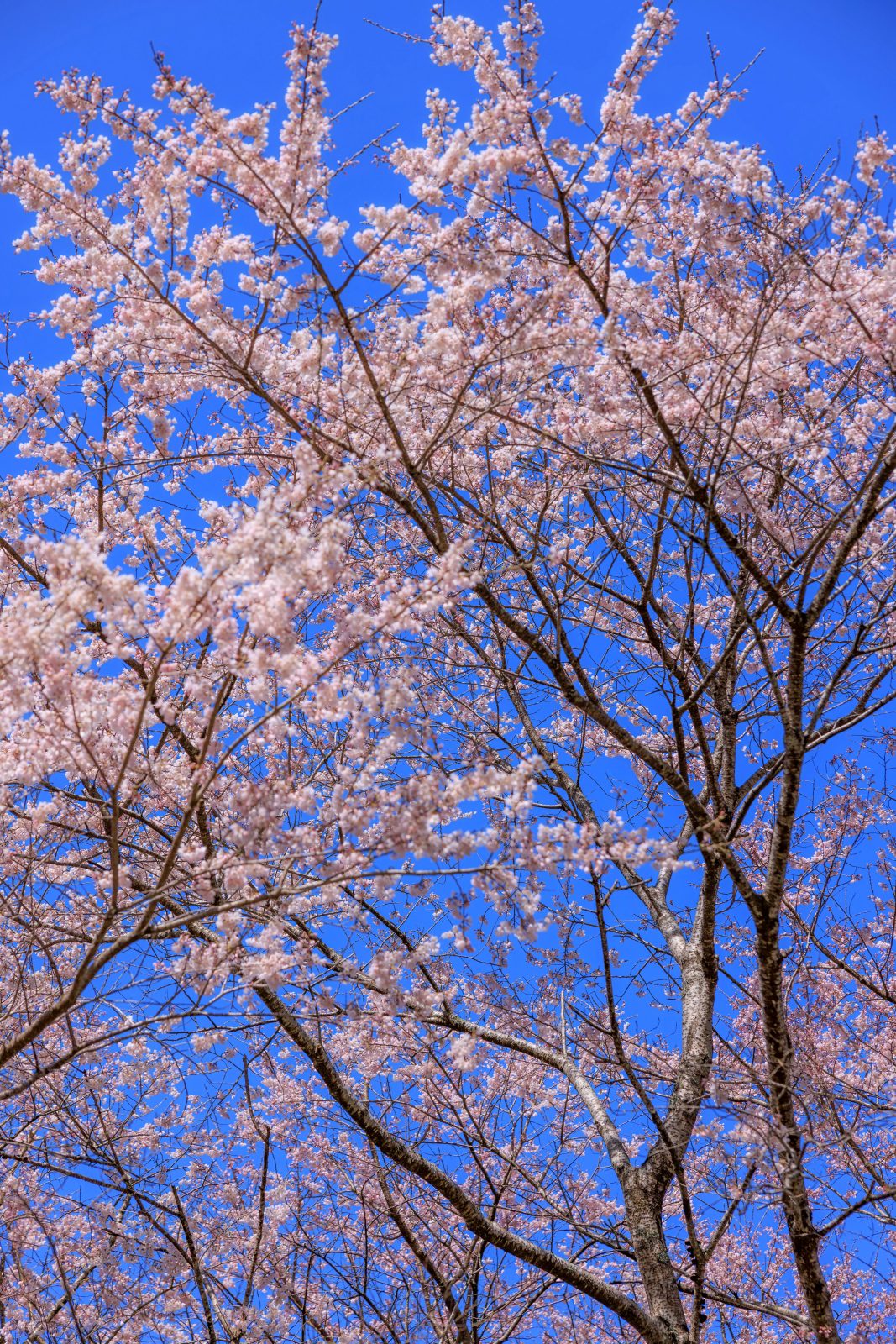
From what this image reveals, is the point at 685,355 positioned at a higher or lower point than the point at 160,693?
higher

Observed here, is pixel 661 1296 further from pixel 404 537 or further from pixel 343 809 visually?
pixel 404 537

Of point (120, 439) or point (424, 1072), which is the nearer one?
point (424, 1072)

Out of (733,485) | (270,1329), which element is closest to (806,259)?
(733,485)

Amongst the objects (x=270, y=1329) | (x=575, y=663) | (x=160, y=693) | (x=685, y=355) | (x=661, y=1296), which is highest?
(x=685, y=355)

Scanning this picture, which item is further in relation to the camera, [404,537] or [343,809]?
[404,537]

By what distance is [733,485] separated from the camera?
5.08 m

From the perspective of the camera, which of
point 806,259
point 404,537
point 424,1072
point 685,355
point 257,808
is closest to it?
point 257,808

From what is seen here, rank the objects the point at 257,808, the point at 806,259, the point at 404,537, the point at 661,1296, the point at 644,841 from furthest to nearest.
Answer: the point at 404,537
the point at 661,1296
the point at 806,259
the point at 257,808
the point at 644,841

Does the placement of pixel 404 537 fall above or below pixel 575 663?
above

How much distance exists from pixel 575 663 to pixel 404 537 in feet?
4.67

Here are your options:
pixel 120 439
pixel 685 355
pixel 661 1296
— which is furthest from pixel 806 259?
pixel 661 1296

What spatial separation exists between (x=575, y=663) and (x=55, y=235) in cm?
309

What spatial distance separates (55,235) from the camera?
4.64 m

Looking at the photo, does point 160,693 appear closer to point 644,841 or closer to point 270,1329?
point 644,841
